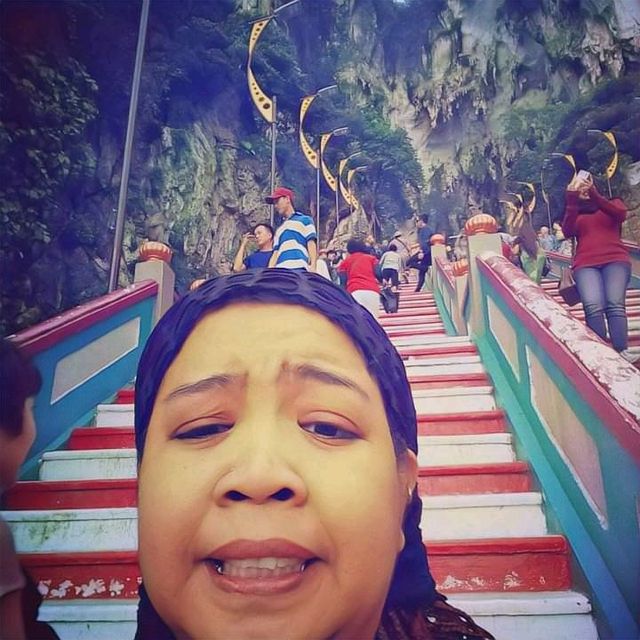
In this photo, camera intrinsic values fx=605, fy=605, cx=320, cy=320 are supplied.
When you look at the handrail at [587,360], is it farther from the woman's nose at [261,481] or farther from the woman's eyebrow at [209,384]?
the woman's eyebrow at [209,384]

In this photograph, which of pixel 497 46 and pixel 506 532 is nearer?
pixel 506 532

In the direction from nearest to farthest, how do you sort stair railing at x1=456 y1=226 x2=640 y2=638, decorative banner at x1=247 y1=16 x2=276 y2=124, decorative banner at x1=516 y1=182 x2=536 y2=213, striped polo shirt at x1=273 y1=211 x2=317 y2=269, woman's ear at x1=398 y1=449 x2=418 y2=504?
stair railing at x1=456 y1=226 x2=640 y2=638 → woman's ear at x1=398 y1=449 x2=418 y2=504 → striped polo shirt at x1=273 y1=211 x2=317 y2=269 → decorative banner at x1=516 y1=182 x2=536 y2=213 → decorative banner at x1=247 y1=16 x2=276 y2=124

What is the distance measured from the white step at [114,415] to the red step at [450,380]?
1102mm

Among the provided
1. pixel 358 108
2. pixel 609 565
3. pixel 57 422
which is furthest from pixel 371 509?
pixel 358 108

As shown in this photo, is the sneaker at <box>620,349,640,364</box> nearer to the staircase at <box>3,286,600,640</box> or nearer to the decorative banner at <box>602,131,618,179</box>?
the staircase at <box>3,286,600,640</box>

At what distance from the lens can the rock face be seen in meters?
2.44

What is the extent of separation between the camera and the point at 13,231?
2391mm

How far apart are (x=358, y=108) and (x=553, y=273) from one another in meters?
1.15

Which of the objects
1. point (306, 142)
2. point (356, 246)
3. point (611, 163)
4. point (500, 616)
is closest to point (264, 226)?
point (356, 246)

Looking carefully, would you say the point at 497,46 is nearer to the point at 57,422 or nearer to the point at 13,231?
the point at 13,231

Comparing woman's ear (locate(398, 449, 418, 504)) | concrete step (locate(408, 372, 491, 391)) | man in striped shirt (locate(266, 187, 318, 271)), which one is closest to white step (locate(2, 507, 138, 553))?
woman's ear (locate(398, 449, 418, 504))

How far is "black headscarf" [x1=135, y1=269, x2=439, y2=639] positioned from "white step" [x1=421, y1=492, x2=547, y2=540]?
0.16 m

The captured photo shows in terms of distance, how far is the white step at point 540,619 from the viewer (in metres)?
1.66

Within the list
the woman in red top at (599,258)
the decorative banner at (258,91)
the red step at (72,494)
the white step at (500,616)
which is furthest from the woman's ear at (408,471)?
the decorative banner at (258,91)
